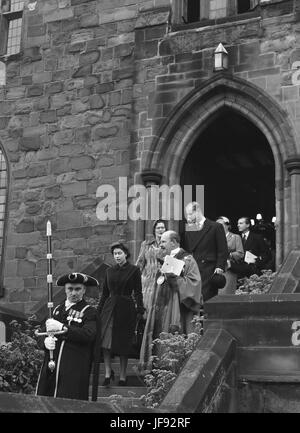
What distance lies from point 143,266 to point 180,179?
14.1ft

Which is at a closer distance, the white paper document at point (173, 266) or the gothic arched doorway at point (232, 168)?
the white paper document at point (173, 266)

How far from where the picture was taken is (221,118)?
16.1 m

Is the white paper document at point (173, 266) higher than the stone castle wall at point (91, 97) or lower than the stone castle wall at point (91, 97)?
lower

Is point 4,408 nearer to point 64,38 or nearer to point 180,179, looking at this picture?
point 180,179

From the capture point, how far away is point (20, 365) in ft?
33.6

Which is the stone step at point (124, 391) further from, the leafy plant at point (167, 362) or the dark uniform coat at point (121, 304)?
the dark uniform coat at point (121, 304)

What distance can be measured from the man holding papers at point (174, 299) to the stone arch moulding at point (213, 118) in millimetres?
4004

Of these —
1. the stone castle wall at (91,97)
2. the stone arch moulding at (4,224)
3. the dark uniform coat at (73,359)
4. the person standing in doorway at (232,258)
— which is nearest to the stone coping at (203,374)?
the dark uniform coat at (73,359)

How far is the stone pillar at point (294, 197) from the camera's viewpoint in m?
14.2

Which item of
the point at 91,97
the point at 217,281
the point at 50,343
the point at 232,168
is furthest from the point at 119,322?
the point at 232,168

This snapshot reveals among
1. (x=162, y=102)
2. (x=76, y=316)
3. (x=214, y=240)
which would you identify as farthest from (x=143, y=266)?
(x=162, y=102)

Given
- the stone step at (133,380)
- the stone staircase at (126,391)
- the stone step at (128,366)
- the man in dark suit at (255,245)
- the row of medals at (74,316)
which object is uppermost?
the man in dark suit at (255,245)
